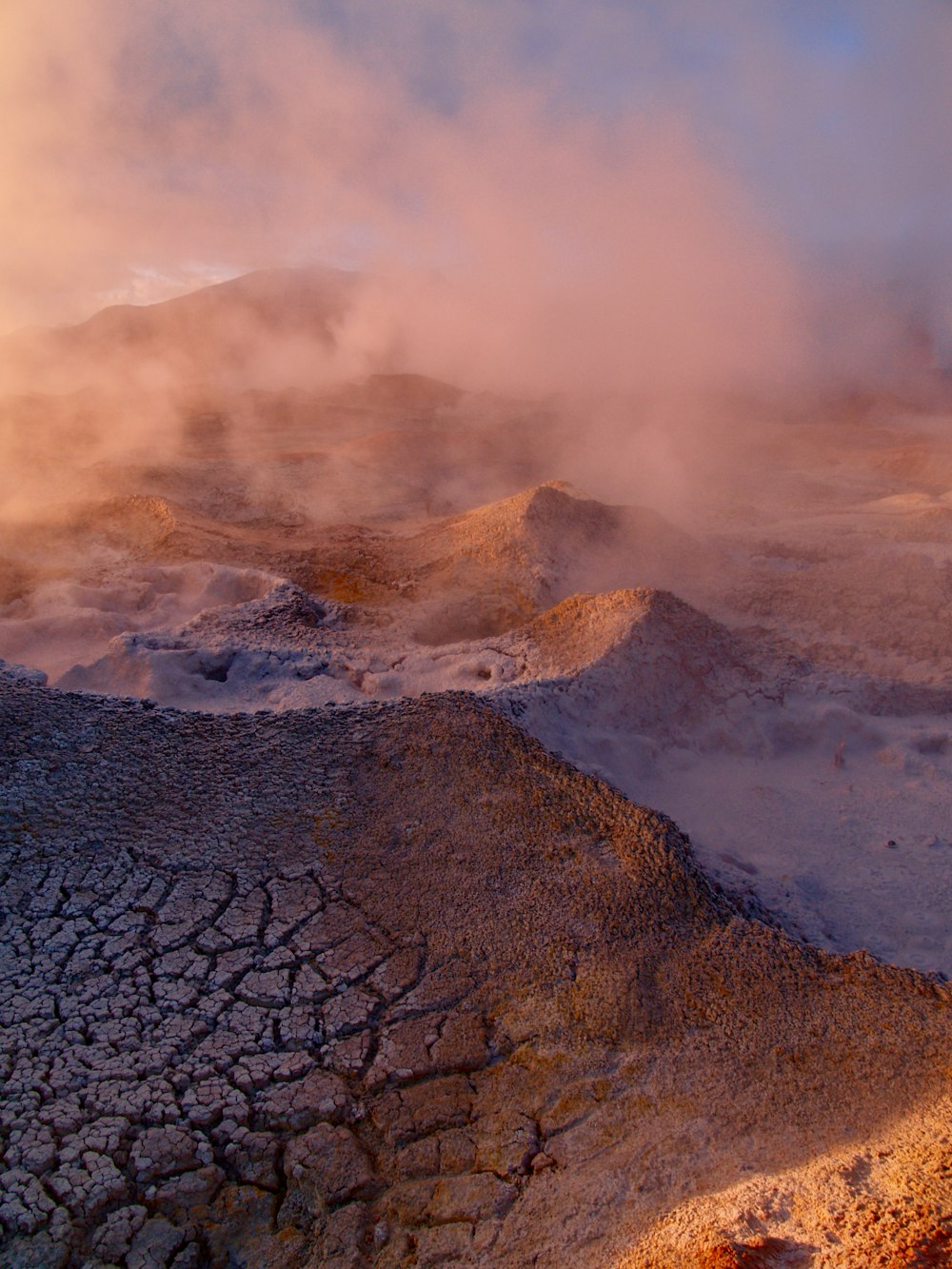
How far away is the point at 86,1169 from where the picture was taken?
1.57 m

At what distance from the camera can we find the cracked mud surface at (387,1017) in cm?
155

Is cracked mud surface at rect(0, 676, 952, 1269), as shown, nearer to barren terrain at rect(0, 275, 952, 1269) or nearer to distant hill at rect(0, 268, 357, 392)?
barren terrain at rect(0, 275, 952, 1269)

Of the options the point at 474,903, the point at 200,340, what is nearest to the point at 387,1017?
the point at 474,903

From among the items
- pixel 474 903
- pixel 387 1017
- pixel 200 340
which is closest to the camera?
pixel 387 1017

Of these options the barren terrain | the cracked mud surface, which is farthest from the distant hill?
the cracked mud surface

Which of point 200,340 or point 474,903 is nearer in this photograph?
point 474,903

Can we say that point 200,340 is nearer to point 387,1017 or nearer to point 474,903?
point 474,903

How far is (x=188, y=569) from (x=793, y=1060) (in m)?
3.97

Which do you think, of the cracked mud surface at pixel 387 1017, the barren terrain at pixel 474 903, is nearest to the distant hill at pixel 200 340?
the barren terrain at pixel 474 903

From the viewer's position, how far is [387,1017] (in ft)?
6.34

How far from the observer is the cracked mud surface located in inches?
60.9

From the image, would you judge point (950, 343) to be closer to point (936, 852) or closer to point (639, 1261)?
point (936, 852)

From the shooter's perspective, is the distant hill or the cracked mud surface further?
the distant hill


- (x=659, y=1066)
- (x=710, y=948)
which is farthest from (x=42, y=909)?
(x=710, y=948)
